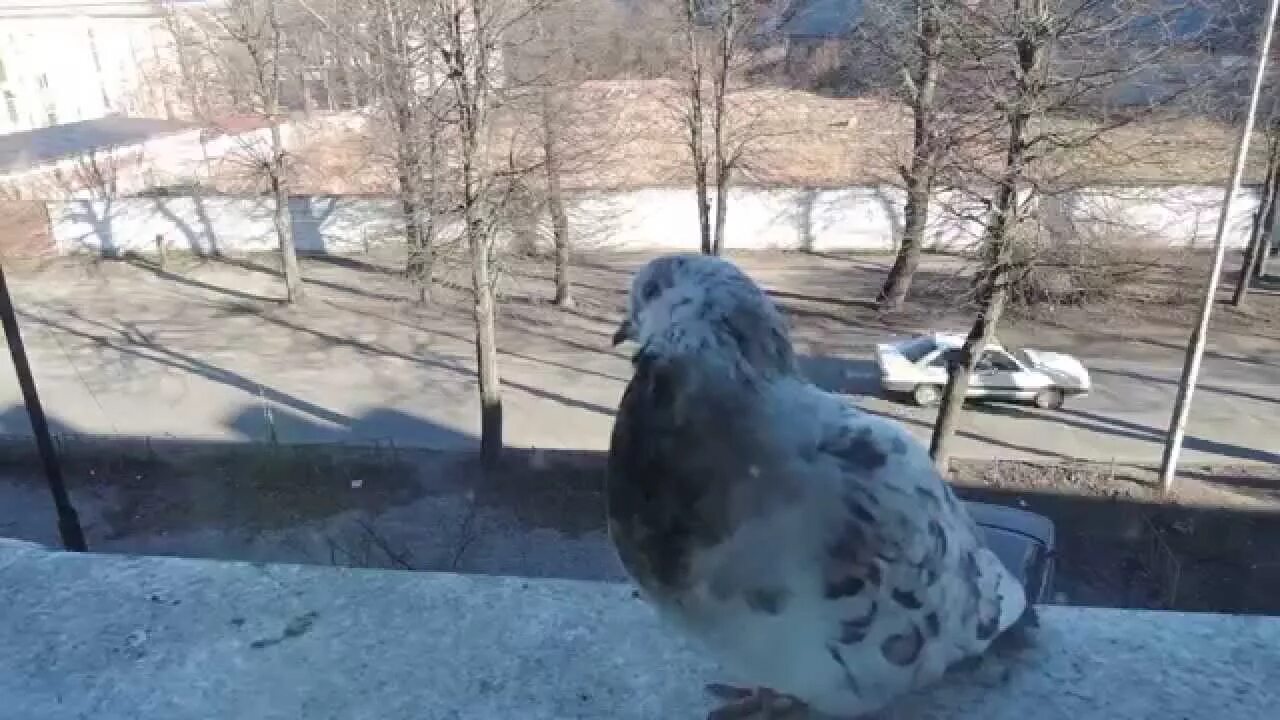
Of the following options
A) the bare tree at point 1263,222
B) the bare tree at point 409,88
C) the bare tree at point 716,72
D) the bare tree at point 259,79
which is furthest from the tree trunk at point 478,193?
the bare tree at point 1263,222

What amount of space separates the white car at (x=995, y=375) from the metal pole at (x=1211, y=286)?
1618 mm

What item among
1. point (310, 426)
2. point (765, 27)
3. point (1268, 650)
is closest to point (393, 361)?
point (310, 426)

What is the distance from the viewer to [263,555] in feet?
22.7

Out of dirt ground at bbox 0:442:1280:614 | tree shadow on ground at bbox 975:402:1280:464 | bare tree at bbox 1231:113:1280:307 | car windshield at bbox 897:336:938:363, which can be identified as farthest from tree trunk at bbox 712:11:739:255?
bare tree at bbox 1231:113:1280:307

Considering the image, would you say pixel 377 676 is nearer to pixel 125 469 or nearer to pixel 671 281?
pixel 671 281

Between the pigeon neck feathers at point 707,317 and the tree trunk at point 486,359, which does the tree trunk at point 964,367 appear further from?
the pigeon neck feathers at point 707,317

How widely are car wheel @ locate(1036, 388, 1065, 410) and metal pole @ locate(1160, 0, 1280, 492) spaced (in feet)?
5.25

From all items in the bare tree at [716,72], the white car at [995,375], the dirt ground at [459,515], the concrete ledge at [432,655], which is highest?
the bare tree at [716,72]

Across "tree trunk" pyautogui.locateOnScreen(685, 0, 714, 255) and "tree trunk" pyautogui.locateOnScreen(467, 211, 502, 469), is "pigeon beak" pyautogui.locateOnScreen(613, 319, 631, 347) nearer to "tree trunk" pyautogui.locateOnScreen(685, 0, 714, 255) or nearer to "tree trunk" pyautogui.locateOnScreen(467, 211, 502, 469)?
"tree trunk" pyautogui.locateOnScreen(467, 211, 502, 469)

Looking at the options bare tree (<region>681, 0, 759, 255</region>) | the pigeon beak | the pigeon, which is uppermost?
bare tree (<region>681, 0, 759, 255</region>)

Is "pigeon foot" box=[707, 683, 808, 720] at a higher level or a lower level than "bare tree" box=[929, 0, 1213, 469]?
lower

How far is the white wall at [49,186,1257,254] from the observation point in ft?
47.5

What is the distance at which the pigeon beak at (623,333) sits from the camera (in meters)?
1.26

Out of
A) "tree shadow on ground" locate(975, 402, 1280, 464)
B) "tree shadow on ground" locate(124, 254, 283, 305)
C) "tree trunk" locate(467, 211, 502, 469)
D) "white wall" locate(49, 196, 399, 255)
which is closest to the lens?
"tree trunk" locate(467, 211, 502, 469)
